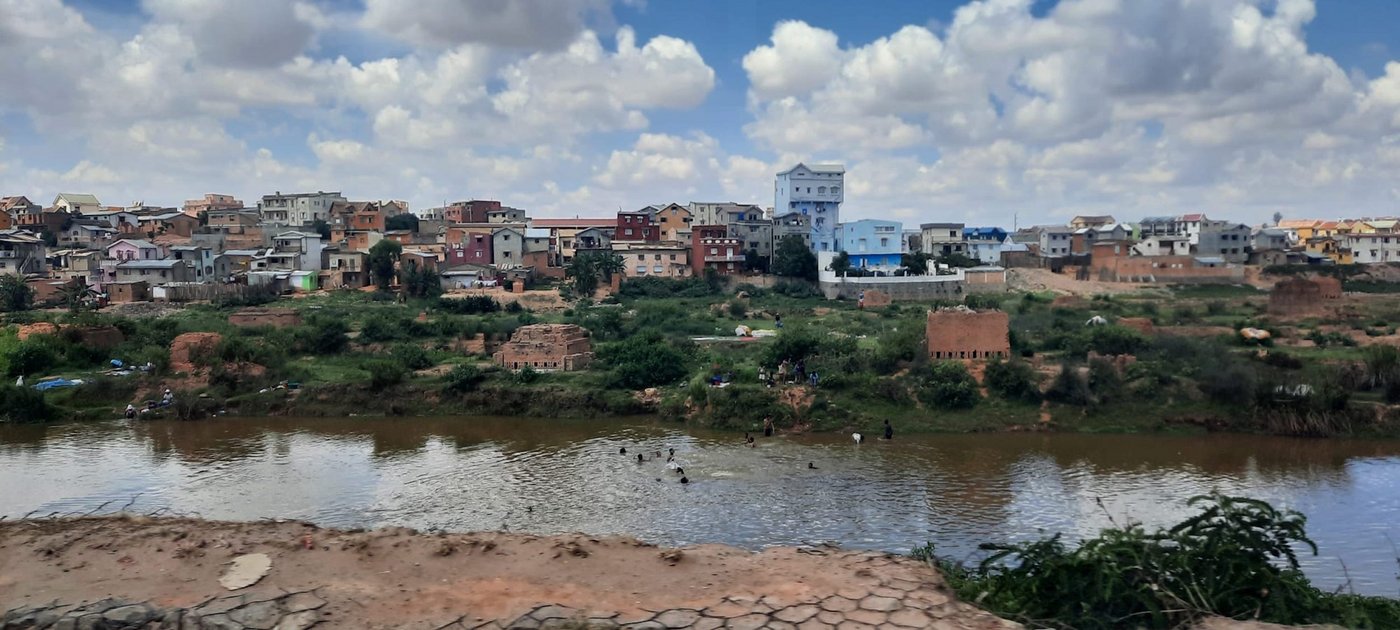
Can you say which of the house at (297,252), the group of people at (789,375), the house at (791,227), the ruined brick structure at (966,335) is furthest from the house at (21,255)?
the ruined brick structure at (966,335)

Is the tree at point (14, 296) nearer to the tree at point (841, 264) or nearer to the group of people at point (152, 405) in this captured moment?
the group of people at point (152, 405)

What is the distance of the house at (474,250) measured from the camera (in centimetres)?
5291

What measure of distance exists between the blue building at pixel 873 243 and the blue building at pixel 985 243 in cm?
835

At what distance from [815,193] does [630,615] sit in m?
51.2

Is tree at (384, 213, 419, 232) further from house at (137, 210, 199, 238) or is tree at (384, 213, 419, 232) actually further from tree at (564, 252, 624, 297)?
tree at (564, 252, 624, 297)

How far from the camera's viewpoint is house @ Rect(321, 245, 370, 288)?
48.8 metres

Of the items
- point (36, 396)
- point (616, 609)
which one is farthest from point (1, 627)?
point (36, 396)

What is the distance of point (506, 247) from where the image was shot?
53562 millimetres

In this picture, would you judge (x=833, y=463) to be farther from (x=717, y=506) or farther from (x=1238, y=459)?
(x=1238, y=459)

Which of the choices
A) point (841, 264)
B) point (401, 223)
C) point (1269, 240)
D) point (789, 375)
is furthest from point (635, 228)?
point (1269, 240)

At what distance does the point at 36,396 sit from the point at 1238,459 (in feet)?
96.5

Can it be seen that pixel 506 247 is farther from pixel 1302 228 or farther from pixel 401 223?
pixel 1302 228

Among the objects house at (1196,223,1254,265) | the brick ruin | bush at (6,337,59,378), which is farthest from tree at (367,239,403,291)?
house at (1196,223,1254,265)

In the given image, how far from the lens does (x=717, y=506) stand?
54.8 ft
